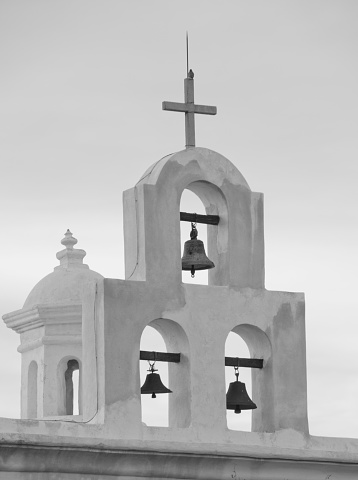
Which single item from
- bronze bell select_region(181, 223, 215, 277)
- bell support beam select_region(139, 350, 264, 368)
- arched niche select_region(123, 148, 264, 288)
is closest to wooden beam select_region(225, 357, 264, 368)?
bell support beam select_region(139, 350, 264, 368)

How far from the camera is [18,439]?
71.4 feet

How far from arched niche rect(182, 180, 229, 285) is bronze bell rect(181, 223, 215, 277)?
0.14 metres

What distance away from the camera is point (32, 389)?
30.2 m

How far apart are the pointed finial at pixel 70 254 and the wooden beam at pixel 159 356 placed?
23.9ft

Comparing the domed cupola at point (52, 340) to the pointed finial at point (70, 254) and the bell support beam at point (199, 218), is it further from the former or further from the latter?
the bell support beam at point (199, 218)

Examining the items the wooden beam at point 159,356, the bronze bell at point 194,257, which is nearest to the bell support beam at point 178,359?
the wooden beam at point 159,356

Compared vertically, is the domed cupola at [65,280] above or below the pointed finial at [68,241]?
below

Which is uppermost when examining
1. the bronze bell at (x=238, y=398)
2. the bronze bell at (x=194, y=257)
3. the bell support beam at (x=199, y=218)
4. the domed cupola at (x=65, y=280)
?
the domed cupola at (x=65, y=280)

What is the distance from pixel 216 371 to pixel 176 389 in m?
0.45

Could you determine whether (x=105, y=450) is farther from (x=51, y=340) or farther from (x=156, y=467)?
(x=51, y=340)

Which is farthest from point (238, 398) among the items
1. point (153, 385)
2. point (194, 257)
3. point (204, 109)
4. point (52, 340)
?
point (52, 340)

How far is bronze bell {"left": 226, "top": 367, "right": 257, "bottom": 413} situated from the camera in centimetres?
2367

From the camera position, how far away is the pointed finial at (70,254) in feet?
100

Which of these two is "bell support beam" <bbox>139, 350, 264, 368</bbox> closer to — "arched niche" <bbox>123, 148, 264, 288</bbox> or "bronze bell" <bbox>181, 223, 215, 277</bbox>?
"arched niche" <bbox>123, 148, 264, 288</bbox>
